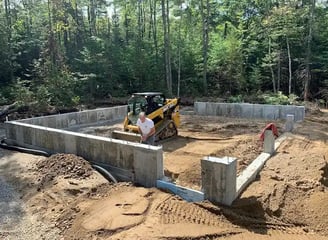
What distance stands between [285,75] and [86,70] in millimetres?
14076

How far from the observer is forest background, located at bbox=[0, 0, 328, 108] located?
2000 cm

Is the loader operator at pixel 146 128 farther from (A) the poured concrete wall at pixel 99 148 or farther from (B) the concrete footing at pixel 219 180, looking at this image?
(B) the concrete footing at pixel 219 180

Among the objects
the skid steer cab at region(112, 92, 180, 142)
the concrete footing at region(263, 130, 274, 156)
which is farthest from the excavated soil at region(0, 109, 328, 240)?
the skid steer cab at region(112, 92, 180, 142)

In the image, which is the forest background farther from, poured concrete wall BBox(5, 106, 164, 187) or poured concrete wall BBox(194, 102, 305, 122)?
poured concrete wall BBox(5, 106, 164, 187)

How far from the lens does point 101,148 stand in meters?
7.52

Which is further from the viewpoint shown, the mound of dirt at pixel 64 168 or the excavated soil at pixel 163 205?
the mound of dirt at pixel 64 168

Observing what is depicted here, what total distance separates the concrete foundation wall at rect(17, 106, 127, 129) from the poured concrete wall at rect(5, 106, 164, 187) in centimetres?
88

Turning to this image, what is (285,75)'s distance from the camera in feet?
76.5

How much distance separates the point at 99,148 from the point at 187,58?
58.4 feet

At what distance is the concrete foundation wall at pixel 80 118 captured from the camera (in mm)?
12492

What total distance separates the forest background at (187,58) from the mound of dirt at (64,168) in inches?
416

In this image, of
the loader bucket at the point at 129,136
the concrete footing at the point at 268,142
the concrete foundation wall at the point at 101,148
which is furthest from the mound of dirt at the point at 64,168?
the concrete footing at the point at 268,142

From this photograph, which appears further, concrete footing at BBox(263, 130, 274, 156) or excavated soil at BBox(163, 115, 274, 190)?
concrete footing at BBox(263, 130, 274, 156)

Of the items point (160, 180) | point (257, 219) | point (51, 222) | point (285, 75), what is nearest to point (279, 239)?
point (257, 219)
